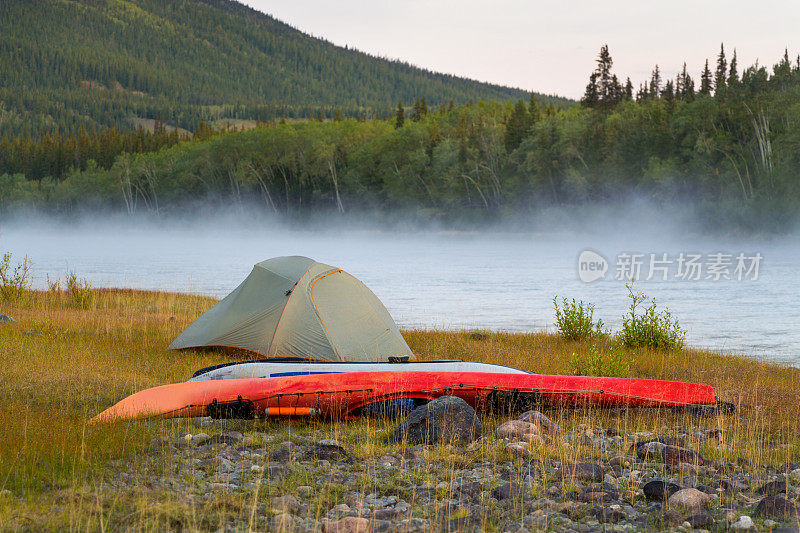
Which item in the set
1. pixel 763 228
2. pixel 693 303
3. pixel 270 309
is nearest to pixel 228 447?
pixel 270 309

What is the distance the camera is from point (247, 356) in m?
12.2

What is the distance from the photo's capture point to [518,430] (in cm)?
759

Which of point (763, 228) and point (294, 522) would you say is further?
point (763, 228)

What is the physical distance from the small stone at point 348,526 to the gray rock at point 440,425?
251 centimetres

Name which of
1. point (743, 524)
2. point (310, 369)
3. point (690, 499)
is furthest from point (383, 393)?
point (743, 524)

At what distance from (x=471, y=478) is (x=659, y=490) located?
1.48 m

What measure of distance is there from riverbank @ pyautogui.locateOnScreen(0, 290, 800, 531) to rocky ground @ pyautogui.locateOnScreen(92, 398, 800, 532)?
2 centimetres

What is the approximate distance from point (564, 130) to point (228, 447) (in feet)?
247

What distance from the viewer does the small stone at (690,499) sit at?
5.48 metres

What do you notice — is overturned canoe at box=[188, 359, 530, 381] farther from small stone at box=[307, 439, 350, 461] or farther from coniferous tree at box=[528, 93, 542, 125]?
coniferous tree at box=[528, 93, 542, 125]

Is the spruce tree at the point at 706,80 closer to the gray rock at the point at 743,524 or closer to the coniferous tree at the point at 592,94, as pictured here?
the coniferous tree at the point at 592,94

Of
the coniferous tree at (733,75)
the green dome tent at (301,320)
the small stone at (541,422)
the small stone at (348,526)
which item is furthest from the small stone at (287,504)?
the coniferous tree at (733,75)

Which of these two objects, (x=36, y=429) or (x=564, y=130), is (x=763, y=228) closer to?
(x=564, y=130)

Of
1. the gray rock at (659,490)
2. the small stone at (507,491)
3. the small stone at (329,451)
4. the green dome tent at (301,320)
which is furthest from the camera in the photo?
the green dome tent at (301,320)
